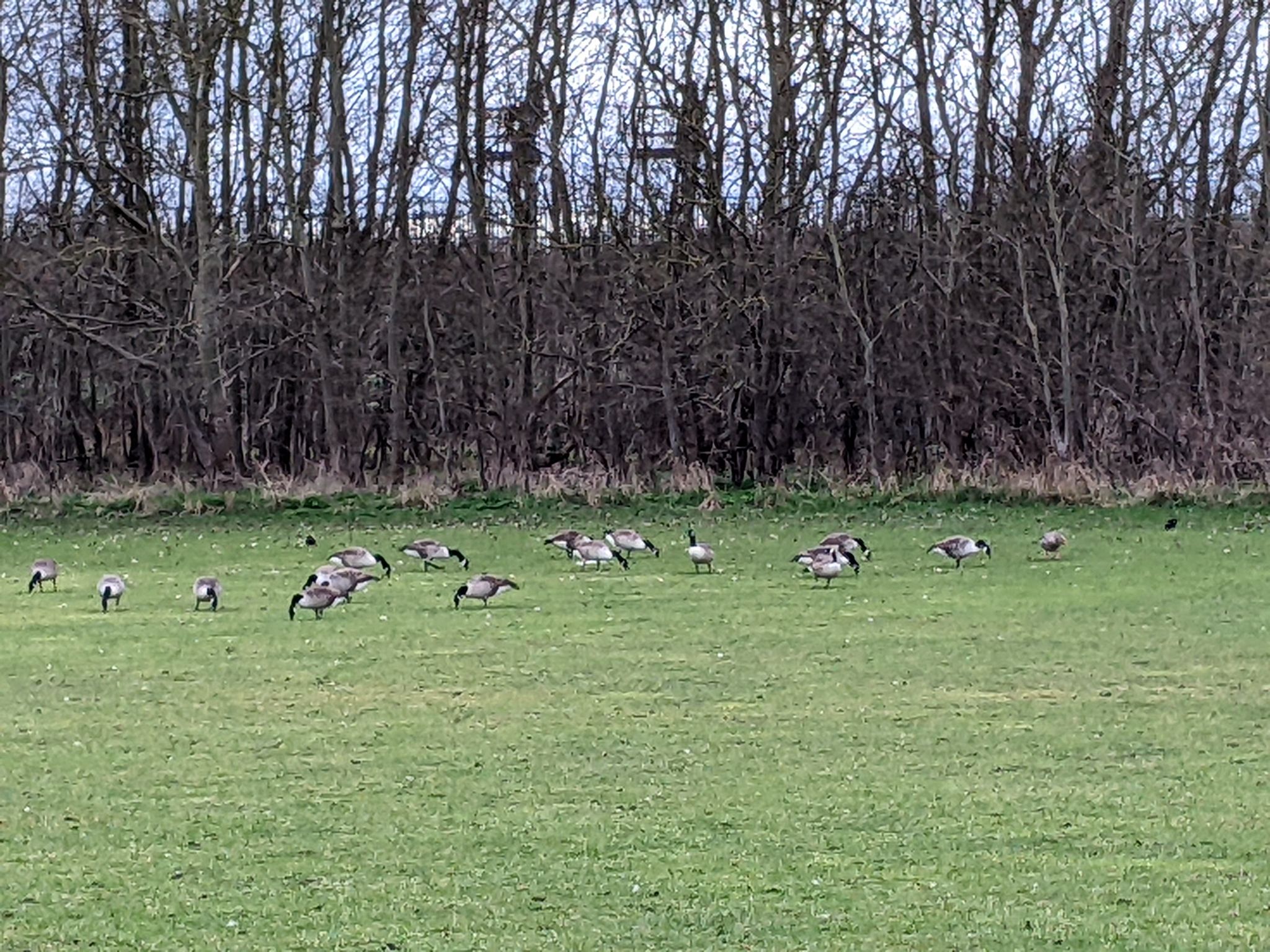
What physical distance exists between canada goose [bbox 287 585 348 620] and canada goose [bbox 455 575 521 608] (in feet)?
3.25

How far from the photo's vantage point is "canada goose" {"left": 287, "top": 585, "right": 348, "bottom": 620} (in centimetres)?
1341

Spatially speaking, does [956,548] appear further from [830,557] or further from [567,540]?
[567,540]

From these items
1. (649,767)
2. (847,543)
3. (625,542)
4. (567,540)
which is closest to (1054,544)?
(847,543)

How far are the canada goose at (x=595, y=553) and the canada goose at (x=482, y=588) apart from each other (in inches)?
86.1

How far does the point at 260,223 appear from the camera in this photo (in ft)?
93.4

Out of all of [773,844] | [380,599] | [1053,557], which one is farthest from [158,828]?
[1053,557]

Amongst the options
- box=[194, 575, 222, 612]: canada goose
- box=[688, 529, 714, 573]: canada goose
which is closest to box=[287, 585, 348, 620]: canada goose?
box=[194, 575, 222, 612]: canada goose

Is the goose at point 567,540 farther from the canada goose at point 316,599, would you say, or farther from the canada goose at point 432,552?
the canada goose at point 316,599

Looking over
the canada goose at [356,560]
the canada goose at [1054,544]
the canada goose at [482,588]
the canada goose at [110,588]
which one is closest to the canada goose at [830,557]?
the canada goose at [1054,544]

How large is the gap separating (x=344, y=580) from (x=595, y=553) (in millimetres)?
3032

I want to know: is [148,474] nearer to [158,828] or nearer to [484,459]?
[484,459]

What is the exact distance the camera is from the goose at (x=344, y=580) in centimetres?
1390

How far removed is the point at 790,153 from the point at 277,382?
841 cm

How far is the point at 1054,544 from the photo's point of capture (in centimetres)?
1684
